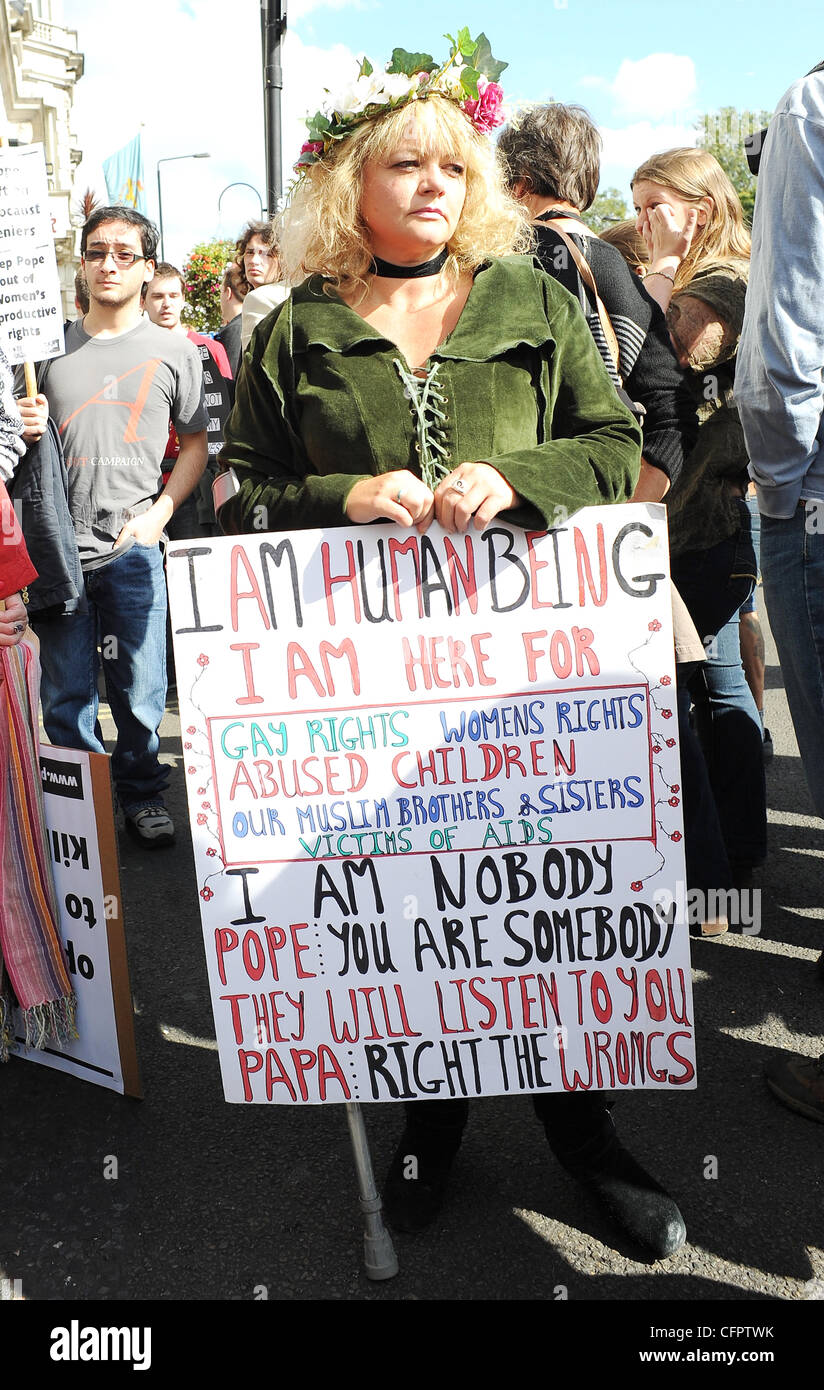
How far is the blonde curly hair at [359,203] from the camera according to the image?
200 centimetres

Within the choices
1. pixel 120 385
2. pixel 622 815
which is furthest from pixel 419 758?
pixel 120 385

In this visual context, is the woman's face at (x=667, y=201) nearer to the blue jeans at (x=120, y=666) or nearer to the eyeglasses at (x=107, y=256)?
the eyeglasses at (x=107, y=256)

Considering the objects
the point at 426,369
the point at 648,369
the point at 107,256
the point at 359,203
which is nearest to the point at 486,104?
the point at 359,203

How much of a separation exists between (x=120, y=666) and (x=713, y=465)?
7.25ft

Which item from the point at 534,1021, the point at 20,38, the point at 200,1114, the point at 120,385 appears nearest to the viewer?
the point at 534,1021

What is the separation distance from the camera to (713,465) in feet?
10.8

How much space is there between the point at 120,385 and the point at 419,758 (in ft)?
8.84

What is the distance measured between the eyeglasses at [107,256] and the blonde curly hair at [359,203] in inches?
81.7

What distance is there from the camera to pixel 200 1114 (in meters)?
2.62

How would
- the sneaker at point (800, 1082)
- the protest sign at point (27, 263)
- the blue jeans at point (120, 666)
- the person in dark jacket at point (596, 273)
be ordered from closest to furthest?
the sneaker at point (800, 1082) → the person in dark jacket at point (596, 273) → the protest sign at point (27, 263) → the blue jeans at point (120, 666)

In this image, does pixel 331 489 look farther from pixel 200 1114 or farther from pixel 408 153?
pixel 200 1114

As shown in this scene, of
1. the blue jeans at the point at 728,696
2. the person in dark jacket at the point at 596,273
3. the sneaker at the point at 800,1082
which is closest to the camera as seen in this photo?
the sneaker at the point at 800,1082

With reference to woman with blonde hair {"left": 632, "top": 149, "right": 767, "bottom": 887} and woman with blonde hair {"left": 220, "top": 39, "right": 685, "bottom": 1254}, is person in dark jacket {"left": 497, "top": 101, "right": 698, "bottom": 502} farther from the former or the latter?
woman with blonde hair {"left": 220, "top": 39, "right": 685, "bottom": 1254}

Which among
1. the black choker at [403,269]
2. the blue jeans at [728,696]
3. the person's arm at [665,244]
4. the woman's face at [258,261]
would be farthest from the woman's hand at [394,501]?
the woman's face at [258,261]
